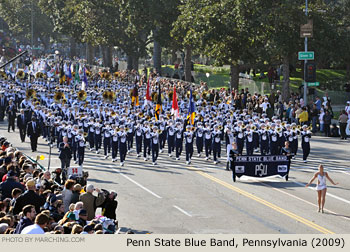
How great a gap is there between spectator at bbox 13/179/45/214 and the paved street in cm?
420

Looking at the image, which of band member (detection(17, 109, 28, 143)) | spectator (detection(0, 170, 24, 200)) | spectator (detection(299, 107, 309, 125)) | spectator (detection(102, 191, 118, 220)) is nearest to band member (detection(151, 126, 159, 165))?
band member (detection(17, 109, 28, 143))

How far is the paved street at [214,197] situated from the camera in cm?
1878

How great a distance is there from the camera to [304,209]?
20703mm

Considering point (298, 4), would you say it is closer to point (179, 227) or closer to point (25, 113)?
point (25, 113)

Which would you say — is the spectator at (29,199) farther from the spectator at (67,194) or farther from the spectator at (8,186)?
the spectator at (67,194)

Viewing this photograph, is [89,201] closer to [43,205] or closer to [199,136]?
[43,205]

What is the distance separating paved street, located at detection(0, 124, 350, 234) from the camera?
1878cm

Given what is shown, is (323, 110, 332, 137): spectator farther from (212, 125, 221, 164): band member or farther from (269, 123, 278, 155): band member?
(212, 125, 221, 164): band member

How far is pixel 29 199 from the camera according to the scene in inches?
558

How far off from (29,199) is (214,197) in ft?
30.1

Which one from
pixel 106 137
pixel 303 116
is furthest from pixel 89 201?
pixel 303 116

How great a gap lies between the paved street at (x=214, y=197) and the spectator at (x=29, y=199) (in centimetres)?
420

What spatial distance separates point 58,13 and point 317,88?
34708mm

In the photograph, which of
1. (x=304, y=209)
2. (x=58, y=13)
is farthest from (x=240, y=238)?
(x=58, y=13)
